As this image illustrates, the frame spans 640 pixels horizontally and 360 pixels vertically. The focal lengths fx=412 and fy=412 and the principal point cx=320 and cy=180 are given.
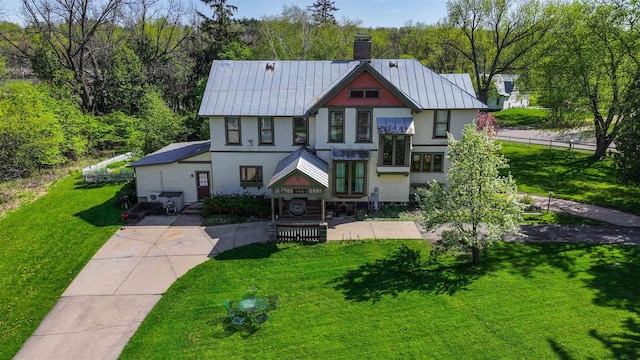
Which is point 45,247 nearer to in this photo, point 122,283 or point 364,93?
point 122,283

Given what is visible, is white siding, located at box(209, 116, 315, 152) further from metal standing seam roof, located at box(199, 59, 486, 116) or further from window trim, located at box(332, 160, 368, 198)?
window trim, located at box(332, 160, 368, 198)

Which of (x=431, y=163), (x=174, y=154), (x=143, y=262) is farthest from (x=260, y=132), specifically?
(x=431, y=163)

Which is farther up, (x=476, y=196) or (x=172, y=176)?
(x=476, y=196)

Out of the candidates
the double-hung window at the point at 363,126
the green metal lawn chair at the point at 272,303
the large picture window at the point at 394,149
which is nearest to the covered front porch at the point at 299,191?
the double-hung window at the point at 363,126

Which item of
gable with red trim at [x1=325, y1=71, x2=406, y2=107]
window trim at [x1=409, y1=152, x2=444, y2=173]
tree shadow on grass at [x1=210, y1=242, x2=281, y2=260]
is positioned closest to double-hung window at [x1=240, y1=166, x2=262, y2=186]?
tree shadow on grass at [x1=210, y1=242, x2=281, y2=260]

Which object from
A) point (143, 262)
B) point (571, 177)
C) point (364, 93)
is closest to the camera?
point (143, 262)

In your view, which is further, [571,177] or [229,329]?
[571,177]

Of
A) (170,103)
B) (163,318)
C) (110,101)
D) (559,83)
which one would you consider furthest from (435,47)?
(163,318)
